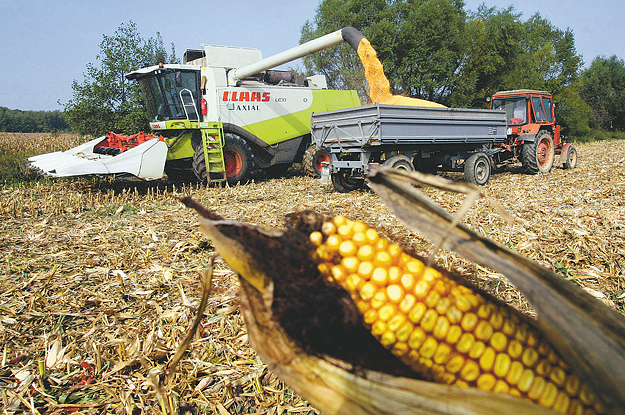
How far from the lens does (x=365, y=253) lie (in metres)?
1.03

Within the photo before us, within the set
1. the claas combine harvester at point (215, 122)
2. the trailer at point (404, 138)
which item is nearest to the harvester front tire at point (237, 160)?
the claas combine harvester at point (215, 122)

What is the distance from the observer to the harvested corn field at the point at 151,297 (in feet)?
6.61

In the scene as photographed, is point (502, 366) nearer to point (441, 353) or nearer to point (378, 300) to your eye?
point (441, 353)

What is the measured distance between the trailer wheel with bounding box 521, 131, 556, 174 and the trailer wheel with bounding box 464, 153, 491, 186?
2.18 metres

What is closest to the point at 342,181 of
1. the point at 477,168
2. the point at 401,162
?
the point at 401,162

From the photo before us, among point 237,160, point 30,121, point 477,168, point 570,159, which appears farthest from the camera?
point 30,121

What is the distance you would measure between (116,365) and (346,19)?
37176 mm

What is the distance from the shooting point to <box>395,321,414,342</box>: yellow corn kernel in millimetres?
982

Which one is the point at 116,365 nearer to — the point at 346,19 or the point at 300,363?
the point at 300,363

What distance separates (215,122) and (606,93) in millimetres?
60317

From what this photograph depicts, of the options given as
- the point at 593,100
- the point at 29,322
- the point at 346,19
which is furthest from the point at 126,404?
the point at 593,100

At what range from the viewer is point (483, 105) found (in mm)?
34344

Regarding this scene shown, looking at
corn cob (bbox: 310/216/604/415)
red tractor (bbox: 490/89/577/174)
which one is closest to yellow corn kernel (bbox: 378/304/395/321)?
corn cob (bbox: 310/216/604/415)

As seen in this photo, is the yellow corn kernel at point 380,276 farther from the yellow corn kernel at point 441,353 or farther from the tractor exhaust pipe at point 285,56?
the tractor exhaust pipe at point 285,56
